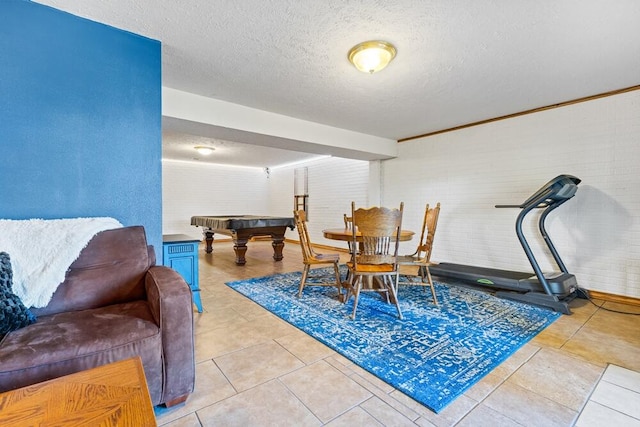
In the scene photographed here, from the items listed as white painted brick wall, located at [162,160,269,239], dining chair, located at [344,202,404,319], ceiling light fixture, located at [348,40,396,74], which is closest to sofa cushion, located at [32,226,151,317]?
dining chair, located at [344,202,404,319]

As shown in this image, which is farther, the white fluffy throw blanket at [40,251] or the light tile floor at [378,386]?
the white fluffy throw blanket at [40,251]

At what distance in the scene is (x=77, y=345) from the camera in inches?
49.7

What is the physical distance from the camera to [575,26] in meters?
2.12

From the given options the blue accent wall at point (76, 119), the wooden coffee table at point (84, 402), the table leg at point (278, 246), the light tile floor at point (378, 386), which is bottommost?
the light tile floor at point (378, 386)

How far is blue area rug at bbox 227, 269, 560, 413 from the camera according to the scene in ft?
5.84

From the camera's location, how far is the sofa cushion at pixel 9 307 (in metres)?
1.35

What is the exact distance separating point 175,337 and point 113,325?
0.30 metres

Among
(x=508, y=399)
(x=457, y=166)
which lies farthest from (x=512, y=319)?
(x=457, y=166)

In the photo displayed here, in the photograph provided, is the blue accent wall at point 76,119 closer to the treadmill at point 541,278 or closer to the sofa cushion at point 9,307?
the sofa cushion at point 9,307

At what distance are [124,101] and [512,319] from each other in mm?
3878

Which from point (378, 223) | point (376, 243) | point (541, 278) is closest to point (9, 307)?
point (378, 223)

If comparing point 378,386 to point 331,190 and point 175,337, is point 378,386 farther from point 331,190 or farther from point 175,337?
point 331,190

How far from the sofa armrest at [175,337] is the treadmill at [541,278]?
3.37 metres

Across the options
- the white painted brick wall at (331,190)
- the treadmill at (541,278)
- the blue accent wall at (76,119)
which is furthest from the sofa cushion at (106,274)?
the white painted brick wall at (331,190)
